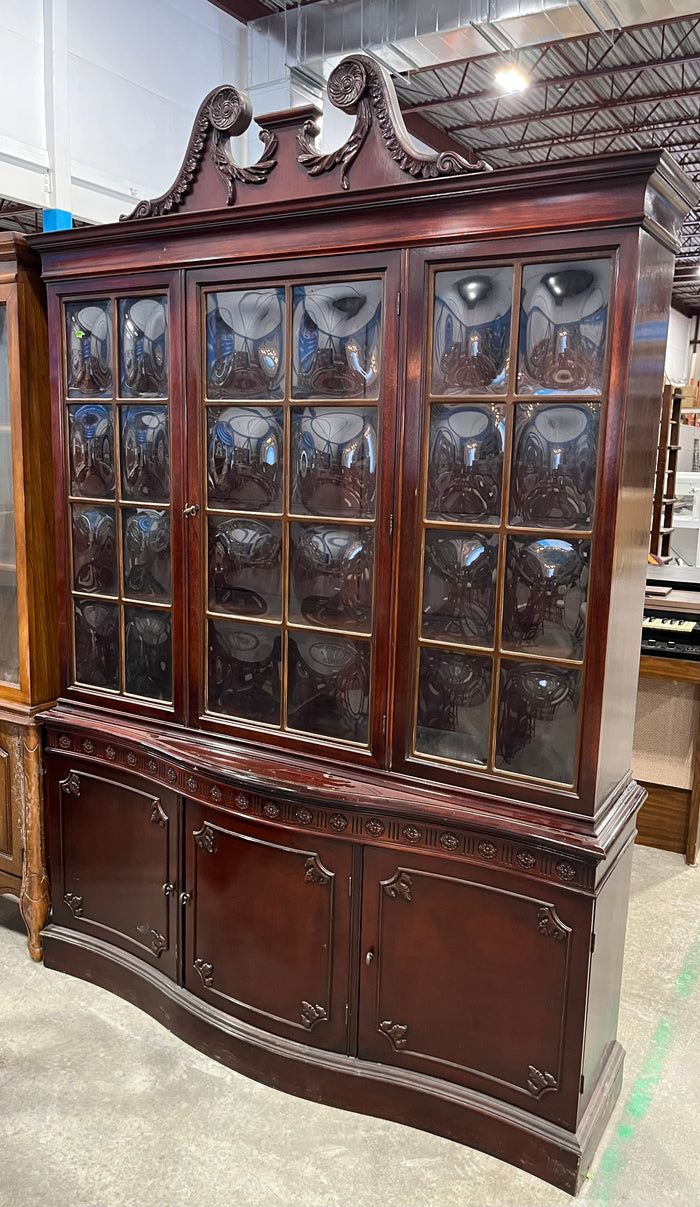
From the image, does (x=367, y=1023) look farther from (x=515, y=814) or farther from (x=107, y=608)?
(x=107, y=608)

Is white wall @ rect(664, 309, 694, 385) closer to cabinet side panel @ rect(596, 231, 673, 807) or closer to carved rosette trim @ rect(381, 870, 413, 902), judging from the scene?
cabinet side panel @ rect(596, 231, 673, 807)

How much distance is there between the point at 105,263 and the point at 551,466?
4.85 feet

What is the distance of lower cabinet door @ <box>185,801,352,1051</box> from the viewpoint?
2289 millimetres

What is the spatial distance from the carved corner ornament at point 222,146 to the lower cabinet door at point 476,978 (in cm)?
180

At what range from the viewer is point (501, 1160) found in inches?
84.0

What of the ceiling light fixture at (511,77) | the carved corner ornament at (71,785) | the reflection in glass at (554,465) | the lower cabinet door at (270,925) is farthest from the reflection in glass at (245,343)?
the ceiling light fixture at (511,77)

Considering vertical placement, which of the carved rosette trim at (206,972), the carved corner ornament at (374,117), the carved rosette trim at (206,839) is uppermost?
the carved corner ornament at (374,117)

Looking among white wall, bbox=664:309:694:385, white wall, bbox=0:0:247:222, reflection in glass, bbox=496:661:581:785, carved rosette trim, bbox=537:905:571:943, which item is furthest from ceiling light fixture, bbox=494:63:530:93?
white wall, bbox=664:309:694:385

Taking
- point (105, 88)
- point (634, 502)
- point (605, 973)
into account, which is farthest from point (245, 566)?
point (105, 88)

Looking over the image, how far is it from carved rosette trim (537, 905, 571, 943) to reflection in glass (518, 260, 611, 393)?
122 cm

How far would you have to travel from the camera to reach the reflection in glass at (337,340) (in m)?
2.13

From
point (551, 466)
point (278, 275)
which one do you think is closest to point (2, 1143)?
point (551, 466)

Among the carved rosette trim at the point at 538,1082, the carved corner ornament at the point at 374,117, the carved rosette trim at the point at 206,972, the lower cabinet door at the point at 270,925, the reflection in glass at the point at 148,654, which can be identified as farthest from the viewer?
the reflection in glass at the point at 148,654

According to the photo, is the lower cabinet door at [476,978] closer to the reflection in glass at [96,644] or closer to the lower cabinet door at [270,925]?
the lower cabinet door at [270,925]
